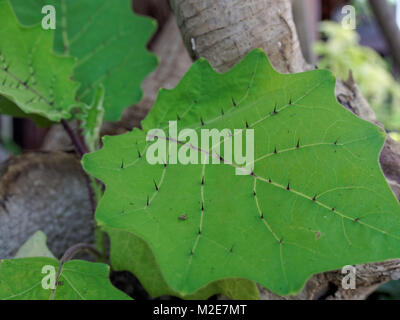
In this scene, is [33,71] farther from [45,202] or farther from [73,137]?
[45,202]

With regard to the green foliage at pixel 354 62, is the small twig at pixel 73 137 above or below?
above

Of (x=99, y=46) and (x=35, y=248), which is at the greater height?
(x=99, y=46)

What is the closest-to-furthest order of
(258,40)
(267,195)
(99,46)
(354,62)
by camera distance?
(267,195) < (258,40) < (99,46) < (354,62)
